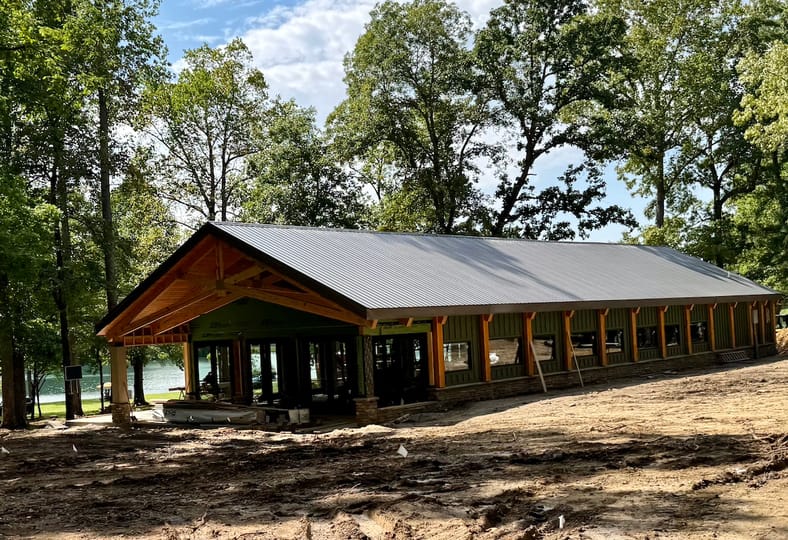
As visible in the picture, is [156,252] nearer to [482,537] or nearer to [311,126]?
[311,126]

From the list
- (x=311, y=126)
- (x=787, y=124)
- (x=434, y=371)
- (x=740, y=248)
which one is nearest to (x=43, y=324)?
(x=434, y=371)

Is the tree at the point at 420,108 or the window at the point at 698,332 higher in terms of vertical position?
the tree at the point at 420,108

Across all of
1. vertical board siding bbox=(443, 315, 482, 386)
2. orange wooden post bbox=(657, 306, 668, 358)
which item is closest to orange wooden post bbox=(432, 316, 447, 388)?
vertical board siding bbox=(443, 315, 482, 386)

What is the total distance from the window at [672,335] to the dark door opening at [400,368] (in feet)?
31.5

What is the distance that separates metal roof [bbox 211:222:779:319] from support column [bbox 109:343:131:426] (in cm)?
481

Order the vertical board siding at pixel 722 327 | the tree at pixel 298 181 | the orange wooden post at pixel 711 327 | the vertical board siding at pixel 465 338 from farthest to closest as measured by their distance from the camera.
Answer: the tree at pixel 298 181, the vertical board siding at pixel 722 327, the orange wooden post at pixel 711 327, the vertical board siding at pixel 465 338

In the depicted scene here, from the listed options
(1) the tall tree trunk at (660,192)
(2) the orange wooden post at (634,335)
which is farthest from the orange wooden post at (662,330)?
(1) the tall tree trunk at (660,192)

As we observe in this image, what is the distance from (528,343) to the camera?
1817 centimetres

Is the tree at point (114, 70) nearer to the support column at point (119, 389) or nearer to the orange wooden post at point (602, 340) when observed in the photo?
the support column at point (119, 389)

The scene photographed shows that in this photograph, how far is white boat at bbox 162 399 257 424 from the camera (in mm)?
16031

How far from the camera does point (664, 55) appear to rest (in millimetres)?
38156

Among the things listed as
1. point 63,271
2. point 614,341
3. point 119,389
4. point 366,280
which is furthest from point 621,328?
point 63,271

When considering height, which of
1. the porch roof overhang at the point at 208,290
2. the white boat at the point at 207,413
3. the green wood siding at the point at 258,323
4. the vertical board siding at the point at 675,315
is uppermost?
the porch roof overhang at the point at 208,290

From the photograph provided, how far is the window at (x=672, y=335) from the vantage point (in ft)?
75.3
